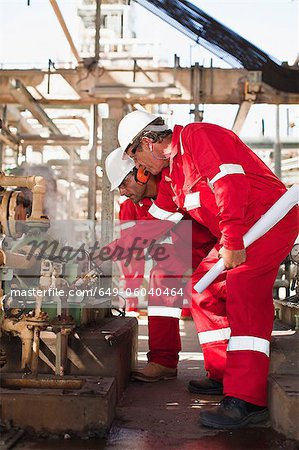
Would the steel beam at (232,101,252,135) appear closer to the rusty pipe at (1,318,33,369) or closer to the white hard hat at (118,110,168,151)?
the white hard hat at (118,110,168,151)

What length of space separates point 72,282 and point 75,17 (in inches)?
281

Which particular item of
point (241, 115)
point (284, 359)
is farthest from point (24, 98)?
point (284, 359)

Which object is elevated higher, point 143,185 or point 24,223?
point 143,185

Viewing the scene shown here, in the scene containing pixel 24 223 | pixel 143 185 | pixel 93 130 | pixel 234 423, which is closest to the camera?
pixel 234 423

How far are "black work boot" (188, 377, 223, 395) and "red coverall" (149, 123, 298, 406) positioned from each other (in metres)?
0.22

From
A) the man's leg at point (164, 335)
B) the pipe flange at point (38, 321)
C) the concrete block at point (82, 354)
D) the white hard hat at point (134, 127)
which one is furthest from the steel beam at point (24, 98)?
the pipe flange at point (38, 321)

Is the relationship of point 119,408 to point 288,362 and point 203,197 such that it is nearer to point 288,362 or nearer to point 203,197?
point 288,362

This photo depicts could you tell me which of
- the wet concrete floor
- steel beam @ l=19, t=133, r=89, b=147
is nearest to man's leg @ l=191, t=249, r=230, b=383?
the wet concrete floor

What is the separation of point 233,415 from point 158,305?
1.25 metres

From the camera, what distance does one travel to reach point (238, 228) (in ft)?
7.84

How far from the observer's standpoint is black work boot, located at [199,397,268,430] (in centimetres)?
236

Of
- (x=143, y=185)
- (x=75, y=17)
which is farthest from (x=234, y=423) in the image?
(x=75, y=17)

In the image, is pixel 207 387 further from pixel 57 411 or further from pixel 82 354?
pixel 57 411

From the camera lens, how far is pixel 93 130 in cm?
1035
